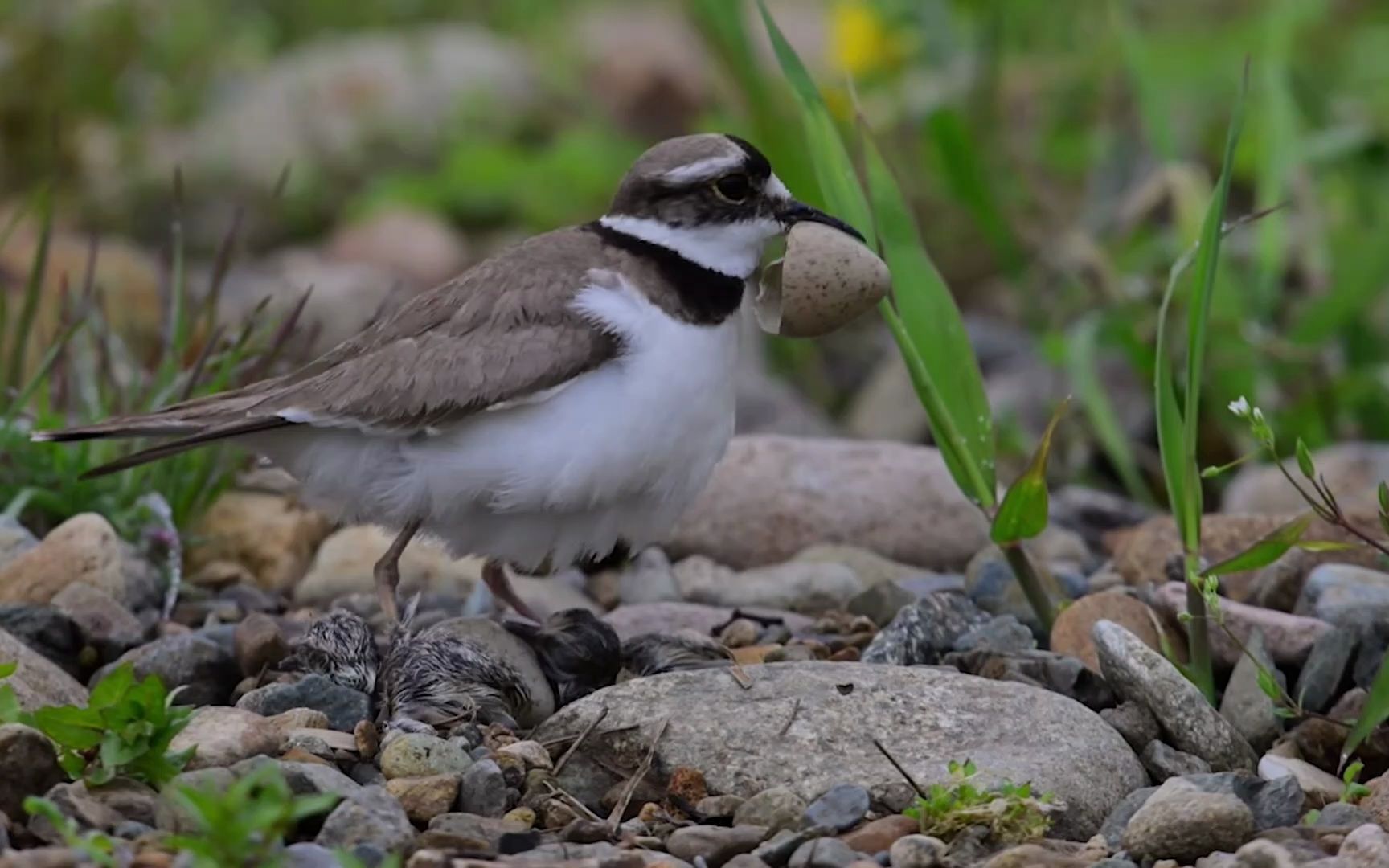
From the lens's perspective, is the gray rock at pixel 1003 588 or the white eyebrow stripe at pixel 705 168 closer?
the white eyebrow stripe at pixel 705 168

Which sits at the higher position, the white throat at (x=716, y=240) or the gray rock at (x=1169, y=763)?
the white throat at (x=716, y=240)

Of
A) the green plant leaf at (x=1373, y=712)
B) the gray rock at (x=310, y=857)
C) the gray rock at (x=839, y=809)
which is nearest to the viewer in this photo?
the gray rock at (x=310, y=857)

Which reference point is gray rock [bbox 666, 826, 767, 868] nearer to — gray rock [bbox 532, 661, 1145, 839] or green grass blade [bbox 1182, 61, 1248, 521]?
gray rock [bbox 532, 661, 1145, 839]

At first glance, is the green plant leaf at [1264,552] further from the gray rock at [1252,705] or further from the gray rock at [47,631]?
the gray rock at [47,631]

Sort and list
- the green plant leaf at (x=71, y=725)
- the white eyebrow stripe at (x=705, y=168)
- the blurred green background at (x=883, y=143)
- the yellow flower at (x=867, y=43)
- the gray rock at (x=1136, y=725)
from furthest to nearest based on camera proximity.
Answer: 1. the yellow flower at (x=867, y=43)
2. the blurred green background at (x=883, y=143)
3. the white eyebrow stripe at (x=705, y=168)
4. the gray rock at (x=1136, y=725)
5. the green plant leaf at (x=71, y=725)

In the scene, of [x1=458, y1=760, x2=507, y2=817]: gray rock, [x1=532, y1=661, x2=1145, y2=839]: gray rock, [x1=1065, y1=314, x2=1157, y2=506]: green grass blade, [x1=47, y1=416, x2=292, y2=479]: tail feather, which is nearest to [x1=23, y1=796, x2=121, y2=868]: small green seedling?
[x1=458, y1=760, x2=507, y2=817]: gray rock

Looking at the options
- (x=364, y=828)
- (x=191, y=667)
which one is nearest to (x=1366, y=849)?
(x=364, y=828)

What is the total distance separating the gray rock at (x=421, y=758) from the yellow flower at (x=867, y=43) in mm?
5621

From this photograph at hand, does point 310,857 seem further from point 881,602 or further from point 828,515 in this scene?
point 828,515

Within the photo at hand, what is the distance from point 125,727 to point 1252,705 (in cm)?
242

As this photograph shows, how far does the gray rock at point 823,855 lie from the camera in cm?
350

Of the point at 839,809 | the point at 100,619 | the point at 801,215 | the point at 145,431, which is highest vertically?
the point at 801,215

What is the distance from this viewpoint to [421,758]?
3.88 metres

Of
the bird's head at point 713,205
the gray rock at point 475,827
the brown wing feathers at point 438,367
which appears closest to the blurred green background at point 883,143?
the brown wing feathers at point 438,367
